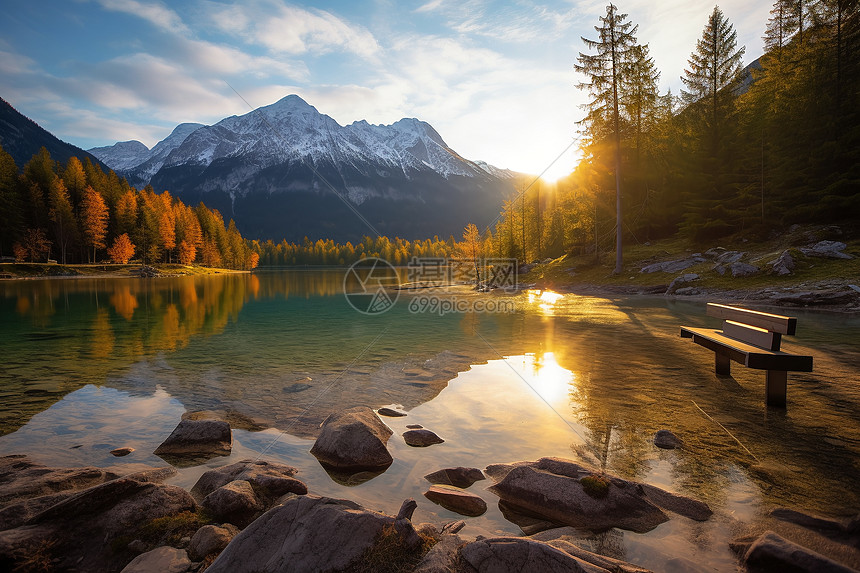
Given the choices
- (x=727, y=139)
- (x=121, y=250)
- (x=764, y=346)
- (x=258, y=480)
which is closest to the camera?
(x=258, y=480)

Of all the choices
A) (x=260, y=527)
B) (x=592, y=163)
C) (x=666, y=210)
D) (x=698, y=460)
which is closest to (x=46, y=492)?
(x=260, y=527)

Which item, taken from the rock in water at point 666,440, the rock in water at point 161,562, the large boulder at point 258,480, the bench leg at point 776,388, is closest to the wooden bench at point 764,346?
the bench leg at point 776,388

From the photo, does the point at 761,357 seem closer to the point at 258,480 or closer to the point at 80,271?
the point at 258,480

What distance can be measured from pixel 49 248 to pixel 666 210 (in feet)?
395

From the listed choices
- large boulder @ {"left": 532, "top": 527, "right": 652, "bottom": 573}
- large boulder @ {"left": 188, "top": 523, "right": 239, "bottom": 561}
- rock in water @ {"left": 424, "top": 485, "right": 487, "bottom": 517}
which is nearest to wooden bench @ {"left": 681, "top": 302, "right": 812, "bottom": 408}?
large boulder @ {"left": 532, "top": 527, "right": 652, "bottom": 573}

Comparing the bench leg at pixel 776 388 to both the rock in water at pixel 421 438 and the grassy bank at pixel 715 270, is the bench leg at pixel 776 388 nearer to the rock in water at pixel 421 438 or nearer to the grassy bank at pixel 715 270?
the rock in water at pixel 421 438

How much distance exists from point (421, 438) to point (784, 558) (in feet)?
16.7

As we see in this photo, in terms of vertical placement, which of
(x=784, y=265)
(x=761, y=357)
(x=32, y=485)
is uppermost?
(x=784, y=265)

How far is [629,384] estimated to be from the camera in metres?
10.3

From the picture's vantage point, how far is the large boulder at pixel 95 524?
12.8 feet

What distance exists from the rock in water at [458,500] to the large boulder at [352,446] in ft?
4.12

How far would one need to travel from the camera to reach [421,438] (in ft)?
23.8

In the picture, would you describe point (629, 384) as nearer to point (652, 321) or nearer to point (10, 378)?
point (652, 321)

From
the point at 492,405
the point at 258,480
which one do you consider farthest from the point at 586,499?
Result: the point at 258,480
